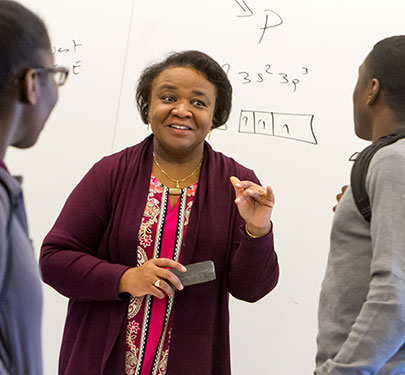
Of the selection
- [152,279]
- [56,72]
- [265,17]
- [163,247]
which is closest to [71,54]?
[265,17]

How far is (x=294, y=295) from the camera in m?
1.74

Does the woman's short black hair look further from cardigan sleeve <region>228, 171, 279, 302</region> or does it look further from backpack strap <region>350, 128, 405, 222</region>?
backpack strap <region>350, 128, 405, 222</region>

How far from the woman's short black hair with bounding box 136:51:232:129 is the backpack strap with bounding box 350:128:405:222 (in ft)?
1.83

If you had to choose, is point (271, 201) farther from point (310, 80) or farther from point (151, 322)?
point (310, 80)

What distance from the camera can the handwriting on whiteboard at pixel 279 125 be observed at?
176 cm

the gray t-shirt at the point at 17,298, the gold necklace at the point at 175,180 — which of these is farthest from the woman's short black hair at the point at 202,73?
the gray t-shirt at the point at 17,298

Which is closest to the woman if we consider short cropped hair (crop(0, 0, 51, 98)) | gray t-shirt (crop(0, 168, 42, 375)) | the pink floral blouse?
the pink floral blouse

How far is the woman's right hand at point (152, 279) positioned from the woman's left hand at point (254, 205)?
189mm

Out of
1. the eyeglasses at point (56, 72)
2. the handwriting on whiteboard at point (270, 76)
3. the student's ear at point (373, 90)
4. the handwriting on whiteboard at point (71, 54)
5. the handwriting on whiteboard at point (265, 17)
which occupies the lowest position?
the eyeglasses at point (56, 72)

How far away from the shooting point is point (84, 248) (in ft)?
4.62

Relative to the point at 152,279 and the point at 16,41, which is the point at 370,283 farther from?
the point at 16,41

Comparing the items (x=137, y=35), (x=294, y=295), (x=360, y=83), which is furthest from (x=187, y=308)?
(x=137, y=35)

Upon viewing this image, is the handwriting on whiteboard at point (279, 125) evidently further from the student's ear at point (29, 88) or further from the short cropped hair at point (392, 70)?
the student's ear at point (29, 88)

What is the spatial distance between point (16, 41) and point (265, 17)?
45.9 inches
